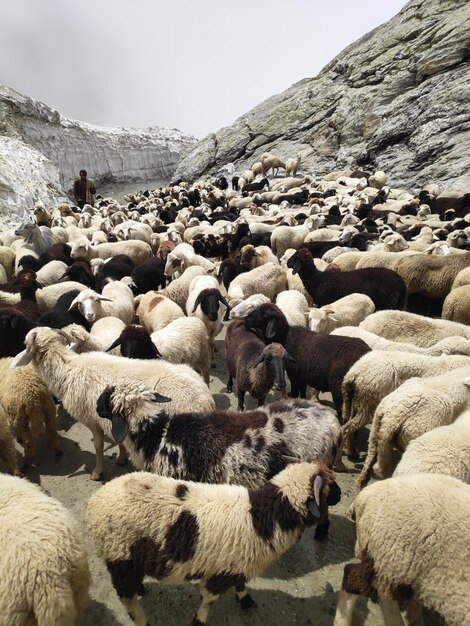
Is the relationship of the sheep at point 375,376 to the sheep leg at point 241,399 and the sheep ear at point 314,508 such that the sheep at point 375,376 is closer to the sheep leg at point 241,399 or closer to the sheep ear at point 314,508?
the sheep leg at point 241,399

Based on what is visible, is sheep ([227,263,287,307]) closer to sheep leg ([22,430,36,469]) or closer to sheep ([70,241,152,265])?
sheep ([70,241,152,265])

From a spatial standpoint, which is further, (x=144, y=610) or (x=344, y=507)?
(x=344, y=507)

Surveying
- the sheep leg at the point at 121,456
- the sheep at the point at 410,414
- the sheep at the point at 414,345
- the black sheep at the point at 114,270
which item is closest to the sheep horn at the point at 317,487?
the sheep at the point at 410,414

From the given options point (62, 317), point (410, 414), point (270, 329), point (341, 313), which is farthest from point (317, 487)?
point (62, 317)

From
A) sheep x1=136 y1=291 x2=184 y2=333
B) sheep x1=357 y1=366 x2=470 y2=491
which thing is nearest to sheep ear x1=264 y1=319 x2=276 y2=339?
sheep x1=136 y1=291 x2=184 y2=333

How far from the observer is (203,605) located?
109 inches

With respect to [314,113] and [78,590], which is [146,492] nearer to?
[78,590]

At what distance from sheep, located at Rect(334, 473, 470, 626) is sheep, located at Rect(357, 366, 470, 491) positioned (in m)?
0.87

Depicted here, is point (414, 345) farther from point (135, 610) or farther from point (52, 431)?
point (52, 431)

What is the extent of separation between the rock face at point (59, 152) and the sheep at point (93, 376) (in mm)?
14972

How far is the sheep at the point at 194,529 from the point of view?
259 cm

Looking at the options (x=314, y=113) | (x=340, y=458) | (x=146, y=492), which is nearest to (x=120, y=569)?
(x=146, y=492)

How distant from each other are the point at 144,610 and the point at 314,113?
134ft

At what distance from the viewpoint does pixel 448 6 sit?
3186 cm
